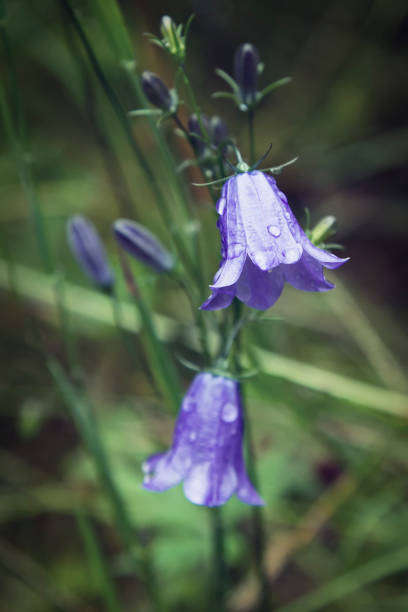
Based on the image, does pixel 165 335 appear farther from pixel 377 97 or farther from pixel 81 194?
pixel 377 97

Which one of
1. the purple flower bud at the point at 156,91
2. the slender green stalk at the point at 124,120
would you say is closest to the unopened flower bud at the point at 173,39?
the purple flower bud at the point at 156,91

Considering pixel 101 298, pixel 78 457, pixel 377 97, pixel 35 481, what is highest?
pixel 377 97

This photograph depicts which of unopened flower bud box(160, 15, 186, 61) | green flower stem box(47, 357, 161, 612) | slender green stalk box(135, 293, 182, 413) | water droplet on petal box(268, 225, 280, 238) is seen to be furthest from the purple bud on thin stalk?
green flower stem box(47, 357, 161, 612)

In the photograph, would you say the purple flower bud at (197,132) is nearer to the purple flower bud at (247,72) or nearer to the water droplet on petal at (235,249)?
the purple flower bud at (247,72)

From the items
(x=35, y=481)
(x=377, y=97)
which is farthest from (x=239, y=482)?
(x=377, y=97)

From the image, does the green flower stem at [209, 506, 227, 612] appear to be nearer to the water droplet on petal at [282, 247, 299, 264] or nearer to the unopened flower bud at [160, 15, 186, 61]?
the water droplet on petal at [282, 247, 299, 264]

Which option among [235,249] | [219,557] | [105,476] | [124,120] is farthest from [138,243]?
[219,557]
